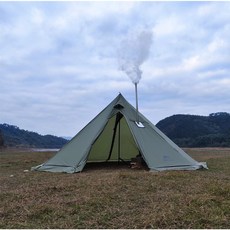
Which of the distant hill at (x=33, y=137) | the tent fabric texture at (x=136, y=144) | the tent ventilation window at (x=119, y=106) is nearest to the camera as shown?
the tent fabric texture at (x=136, y=144)

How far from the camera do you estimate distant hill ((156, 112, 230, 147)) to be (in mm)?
27548

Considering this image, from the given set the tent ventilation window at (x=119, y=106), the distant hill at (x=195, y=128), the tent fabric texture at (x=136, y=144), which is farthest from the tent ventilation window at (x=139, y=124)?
the distant hill at (x=195, y=128)

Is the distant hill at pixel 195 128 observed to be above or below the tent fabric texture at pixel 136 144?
above

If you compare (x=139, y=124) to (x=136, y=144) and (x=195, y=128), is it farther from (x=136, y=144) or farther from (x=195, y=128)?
(x=195, y=128)

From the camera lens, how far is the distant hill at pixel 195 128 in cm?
2755

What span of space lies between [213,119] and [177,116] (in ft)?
11.8

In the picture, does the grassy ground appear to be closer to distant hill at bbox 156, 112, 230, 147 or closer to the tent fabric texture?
the tent fabric texture

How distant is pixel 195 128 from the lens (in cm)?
3225

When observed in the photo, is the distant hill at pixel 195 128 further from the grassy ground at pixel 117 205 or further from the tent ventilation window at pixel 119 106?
the grassy ground at pixel 117 205

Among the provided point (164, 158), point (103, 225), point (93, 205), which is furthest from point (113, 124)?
point (103, 225)

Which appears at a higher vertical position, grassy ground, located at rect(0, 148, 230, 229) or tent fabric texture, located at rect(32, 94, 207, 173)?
tent fabric texture, located at rect(32, 94, 207, 173)

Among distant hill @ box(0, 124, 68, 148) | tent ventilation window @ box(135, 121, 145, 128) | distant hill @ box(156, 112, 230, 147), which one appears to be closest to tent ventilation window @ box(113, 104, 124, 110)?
tent ventilation window @ box(135, 121, 145, 128)

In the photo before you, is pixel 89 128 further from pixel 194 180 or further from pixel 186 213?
pixel 186 213

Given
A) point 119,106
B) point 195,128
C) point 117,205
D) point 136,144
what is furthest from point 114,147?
point 195,128
